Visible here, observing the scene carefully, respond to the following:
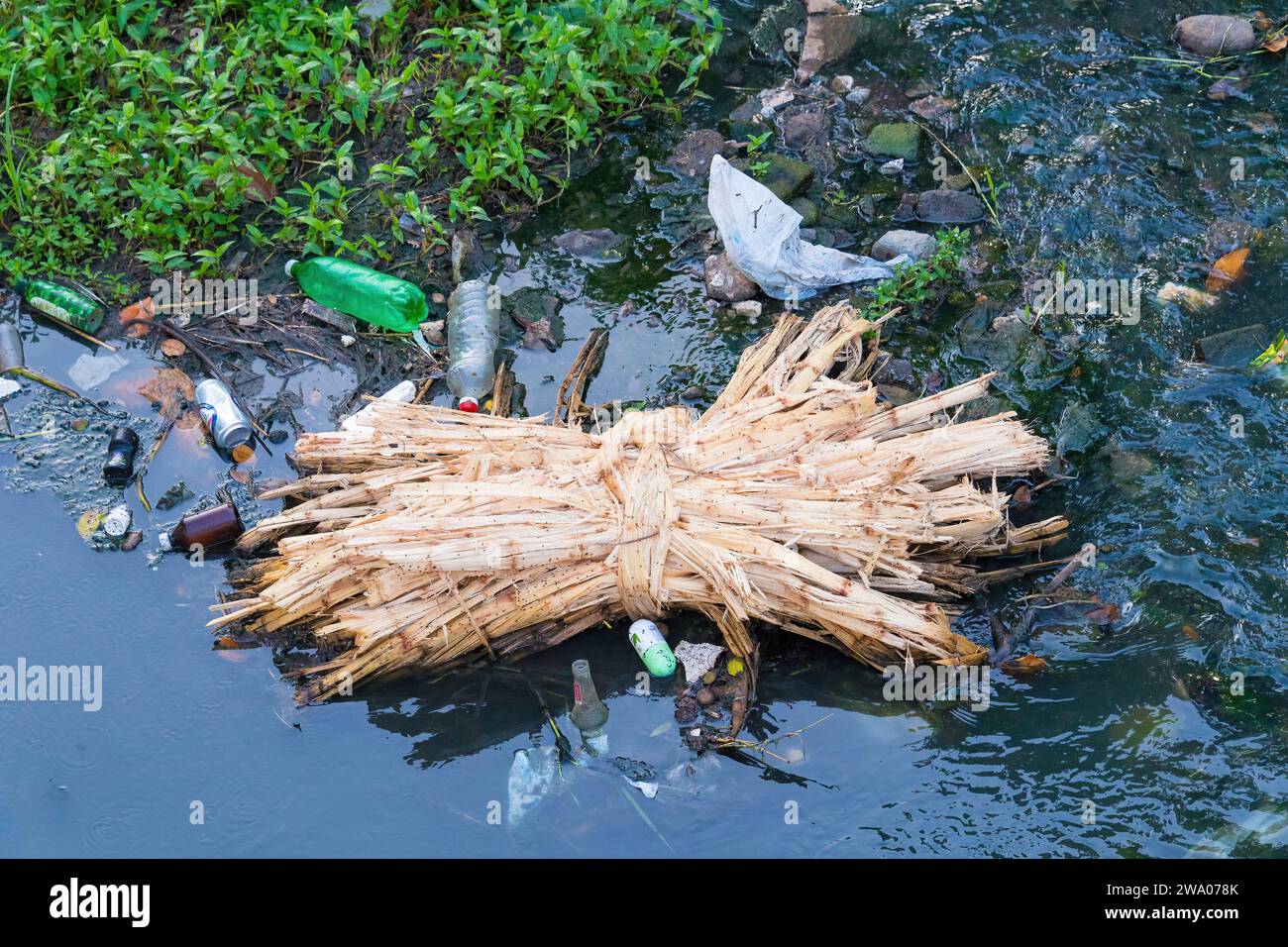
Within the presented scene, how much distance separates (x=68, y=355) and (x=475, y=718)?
3191 mm

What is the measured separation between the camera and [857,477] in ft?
15.3

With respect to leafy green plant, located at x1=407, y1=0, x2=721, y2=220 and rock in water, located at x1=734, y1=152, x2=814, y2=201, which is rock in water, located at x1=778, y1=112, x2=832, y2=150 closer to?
rock in water, located at x1=734, y1=152, x2=814, y2=201

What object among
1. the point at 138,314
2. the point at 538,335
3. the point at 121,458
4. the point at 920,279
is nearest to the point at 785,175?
the point at 920,279

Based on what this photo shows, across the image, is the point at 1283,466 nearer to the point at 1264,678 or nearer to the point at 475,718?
the point at 1264,678

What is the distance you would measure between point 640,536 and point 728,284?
6.66ft

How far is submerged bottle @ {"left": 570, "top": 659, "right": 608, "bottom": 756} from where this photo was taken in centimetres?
440

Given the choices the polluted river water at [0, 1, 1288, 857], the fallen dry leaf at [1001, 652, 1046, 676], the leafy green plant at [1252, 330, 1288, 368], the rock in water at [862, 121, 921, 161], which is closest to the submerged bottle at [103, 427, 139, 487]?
the polluted river water at [0, 1, 1288, 857]

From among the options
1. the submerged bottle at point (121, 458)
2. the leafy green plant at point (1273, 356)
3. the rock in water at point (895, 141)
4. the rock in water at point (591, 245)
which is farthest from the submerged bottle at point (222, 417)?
the leafy green plant at point (1273, 356)

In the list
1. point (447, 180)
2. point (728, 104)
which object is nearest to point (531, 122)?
point (447, 180)

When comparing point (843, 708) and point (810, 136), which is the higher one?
point (810, 136)

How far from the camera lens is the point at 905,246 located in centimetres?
602

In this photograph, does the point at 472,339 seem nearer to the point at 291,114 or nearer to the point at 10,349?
the point at 291,114

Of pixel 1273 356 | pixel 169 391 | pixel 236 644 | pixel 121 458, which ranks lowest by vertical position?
pixel 236 644

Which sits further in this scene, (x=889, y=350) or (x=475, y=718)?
(x=889, y=350)
